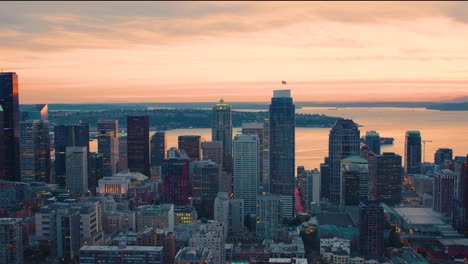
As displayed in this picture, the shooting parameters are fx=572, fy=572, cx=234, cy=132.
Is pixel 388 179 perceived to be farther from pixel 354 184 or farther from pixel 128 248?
pixel 128 248

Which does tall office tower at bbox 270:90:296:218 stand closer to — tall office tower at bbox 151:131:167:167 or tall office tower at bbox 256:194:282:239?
tall office tower at bbox 256:194:282:239

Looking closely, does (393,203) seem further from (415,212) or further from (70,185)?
(70,185)

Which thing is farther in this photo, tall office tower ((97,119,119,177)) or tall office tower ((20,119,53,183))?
tall office tower ((97,119,119,177))

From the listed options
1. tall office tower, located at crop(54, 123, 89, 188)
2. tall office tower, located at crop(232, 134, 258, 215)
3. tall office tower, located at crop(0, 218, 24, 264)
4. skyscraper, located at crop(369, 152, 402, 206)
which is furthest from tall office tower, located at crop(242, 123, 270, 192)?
tall office tower, located at crop(0, 218, 24, 264)

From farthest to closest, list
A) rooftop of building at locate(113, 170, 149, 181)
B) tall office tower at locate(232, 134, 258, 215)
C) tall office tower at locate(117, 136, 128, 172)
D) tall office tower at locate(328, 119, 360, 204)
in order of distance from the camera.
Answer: tall office tower at locate(117, 136, 128, 172) → tall office tower at locate(328, 119, 360, 204) → rooftop of building at locate(113, 170, 149, 181) → tall office tower at locate(232, 134, 258, 215)

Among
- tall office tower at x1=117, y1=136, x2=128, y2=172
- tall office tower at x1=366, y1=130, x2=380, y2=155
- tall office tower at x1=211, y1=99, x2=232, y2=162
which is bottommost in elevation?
tall office tower at x1=117, y1=136, x2=128, y2=172

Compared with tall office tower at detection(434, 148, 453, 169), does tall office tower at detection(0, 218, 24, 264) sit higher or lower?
lower

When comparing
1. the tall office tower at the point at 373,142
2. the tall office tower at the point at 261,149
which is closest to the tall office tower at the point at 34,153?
the tall office tower at the point at 261,149
